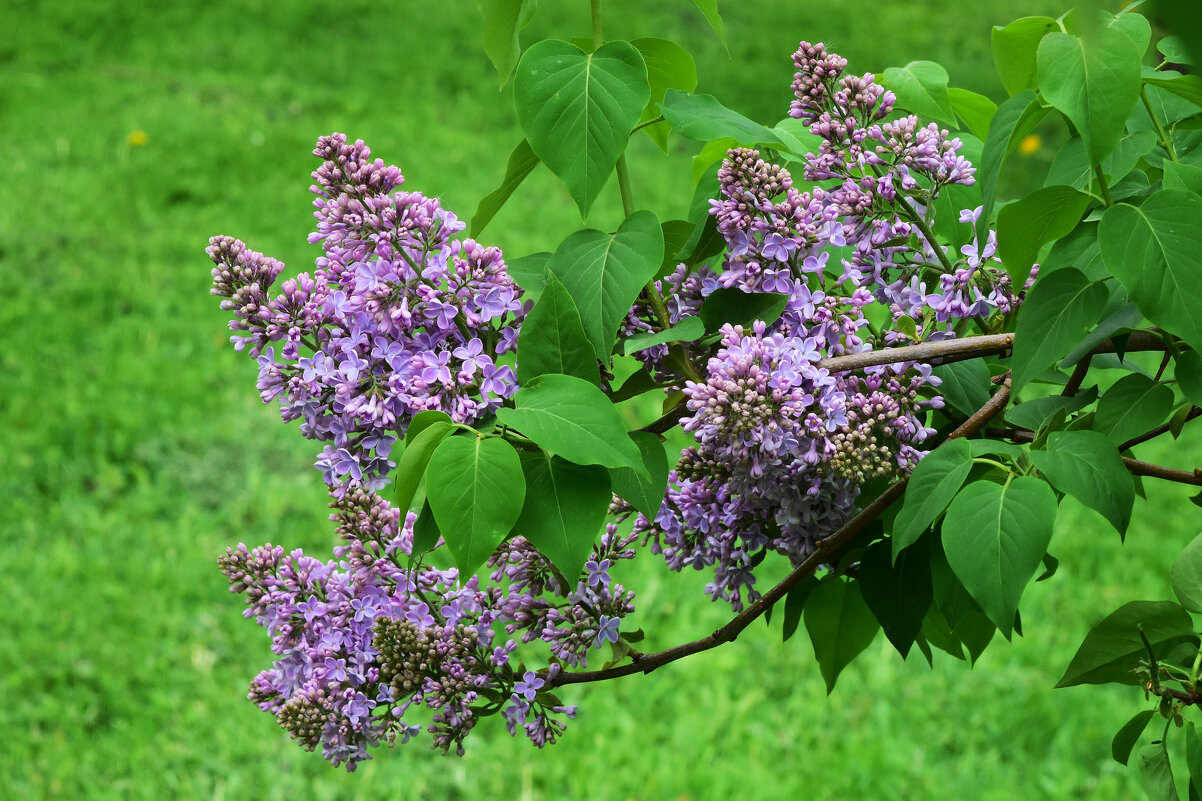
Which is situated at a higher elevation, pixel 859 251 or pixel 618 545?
pixel 859 251

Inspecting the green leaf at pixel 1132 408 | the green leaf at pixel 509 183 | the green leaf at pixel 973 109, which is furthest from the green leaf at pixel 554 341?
the green leaf at pixel 973 109

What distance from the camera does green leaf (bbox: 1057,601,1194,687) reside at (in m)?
0.80

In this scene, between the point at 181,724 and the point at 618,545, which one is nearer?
the point at 618,545

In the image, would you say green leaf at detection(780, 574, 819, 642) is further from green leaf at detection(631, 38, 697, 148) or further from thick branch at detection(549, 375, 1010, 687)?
green leaf at detection(631, 38, 697, 148)

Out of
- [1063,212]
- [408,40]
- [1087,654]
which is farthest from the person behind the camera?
[408,40]

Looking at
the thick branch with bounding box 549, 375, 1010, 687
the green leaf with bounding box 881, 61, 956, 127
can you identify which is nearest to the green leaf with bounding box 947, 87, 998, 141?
the green leaf with bounding box 881, 61, 956, 127

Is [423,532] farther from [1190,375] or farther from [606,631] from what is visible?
[1190,375]

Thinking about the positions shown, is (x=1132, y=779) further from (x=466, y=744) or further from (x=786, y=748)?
(x=466, y=744)

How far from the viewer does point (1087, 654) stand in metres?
0.80

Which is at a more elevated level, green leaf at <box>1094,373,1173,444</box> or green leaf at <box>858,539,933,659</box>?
green leaf at <box>1094,373,1173,444</box>

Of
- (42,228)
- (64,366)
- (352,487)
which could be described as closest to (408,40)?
(42,228)

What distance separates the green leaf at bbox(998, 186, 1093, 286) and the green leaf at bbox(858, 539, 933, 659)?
Result: 0.21 meters

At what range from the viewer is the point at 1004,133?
694 millimetres

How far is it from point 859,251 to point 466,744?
188 cm
